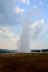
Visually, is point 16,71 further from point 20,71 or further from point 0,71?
point 0,71

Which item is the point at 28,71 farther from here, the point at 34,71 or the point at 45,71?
the point at 45,71

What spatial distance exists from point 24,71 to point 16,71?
130cm

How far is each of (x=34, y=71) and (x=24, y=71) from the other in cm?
161

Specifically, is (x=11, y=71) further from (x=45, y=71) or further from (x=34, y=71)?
(x=45, y=71)

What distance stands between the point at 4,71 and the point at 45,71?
6316 mm

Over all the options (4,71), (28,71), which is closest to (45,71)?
(28,71)

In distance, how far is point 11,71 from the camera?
2548 centimetres

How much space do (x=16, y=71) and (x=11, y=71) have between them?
0.78 m

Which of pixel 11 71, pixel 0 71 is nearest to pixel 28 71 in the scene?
pixel 11 71

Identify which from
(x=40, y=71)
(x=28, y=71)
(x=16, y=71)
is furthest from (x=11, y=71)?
(x=40, y=71)

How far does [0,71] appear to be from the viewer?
25.3 m

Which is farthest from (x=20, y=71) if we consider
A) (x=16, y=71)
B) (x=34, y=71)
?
(x=34, y=71)

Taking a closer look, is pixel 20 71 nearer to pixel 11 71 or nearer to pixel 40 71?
pixel 11 71

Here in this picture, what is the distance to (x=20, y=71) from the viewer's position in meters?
25.5
